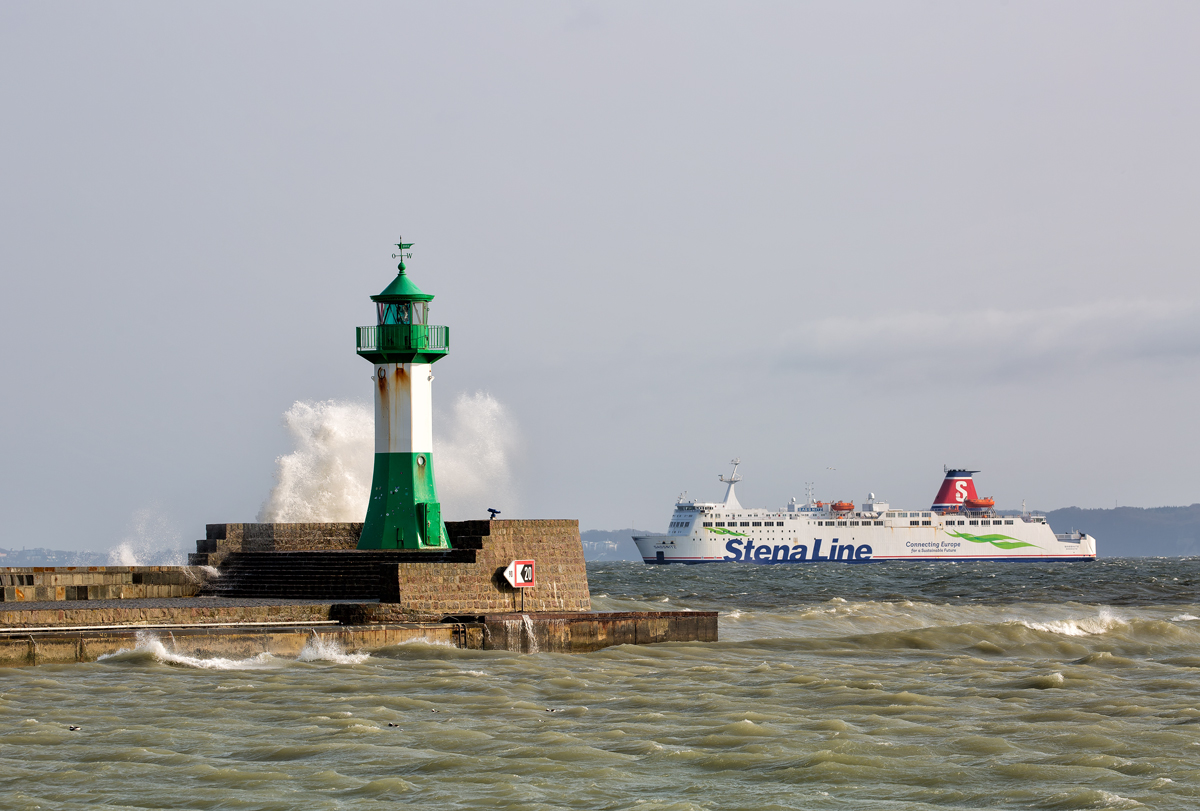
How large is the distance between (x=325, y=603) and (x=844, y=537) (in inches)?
2739

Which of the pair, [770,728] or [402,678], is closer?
[770,728]

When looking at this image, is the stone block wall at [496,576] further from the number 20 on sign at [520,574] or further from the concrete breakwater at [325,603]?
the number 20 on sign at [520,574]

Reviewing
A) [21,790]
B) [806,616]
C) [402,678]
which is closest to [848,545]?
[806,616]

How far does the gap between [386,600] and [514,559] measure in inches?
77.2

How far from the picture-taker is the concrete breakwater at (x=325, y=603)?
48.1 feet

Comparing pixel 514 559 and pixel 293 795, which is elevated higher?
pixel 514 559

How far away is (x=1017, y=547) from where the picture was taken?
87562mm

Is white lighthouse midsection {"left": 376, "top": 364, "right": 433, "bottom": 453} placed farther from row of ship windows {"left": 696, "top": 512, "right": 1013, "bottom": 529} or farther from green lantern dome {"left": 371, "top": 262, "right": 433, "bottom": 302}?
row of ship windows {"left": 696, "top": 512, "right": 1013, "bottom": 529}

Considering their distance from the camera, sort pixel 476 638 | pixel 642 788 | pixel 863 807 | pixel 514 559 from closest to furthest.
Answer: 1. pixel 863 807
2. pixel 642 788
3. pixel 476 638
4. pixel 514 559

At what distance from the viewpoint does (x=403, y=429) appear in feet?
66.9

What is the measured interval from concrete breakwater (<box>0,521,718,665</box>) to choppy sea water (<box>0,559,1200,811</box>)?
1.06 feet

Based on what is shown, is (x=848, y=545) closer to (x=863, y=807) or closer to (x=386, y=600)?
(x=386, y=600)

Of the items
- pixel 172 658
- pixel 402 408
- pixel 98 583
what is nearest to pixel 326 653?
pixel 172 658

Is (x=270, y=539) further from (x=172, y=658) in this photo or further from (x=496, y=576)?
(x=172, y=658)
